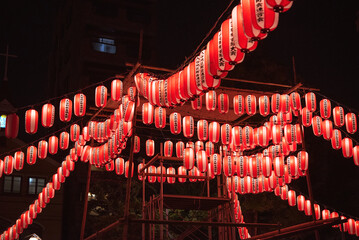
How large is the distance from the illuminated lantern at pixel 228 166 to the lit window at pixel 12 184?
1678 centimetres

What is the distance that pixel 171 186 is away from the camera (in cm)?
2705

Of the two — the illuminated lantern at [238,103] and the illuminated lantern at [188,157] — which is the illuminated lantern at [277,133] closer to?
the illuminated lantern at [238,103]

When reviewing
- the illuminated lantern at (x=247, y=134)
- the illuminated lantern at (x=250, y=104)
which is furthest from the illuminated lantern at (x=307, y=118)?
the illuminated lantern at (x=247, y=134)

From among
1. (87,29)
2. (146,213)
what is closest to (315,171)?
(146,213)

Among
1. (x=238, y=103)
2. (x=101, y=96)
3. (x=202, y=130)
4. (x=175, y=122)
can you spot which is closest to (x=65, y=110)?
(x=101, y=96)

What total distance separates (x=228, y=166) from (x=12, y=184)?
1697cm

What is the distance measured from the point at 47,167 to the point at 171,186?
7.99 meters

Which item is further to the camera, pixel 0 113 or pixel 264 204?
pixel 0 113

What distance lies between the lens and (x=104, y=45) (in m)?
33.9

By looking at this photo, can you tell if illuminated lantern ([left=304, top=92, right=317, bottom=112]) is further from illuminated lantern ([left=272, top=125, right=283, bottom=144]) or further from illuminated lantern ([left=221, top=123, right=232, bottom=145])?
illuminated lantern ([left=221, top=123, right=232, bottom=145])

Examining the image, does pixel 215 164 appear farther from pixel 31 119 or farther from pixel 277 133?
pixel 31 119

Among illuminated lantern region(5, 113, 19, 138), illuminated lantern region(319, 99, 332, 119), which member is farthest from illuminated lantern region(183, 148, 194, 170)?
illuminated lantern region(5, 113, 19, 138)

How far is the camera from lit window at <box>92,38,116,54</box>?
33531 mm

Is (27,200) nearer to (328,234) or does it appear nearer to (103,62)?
(103,62)
